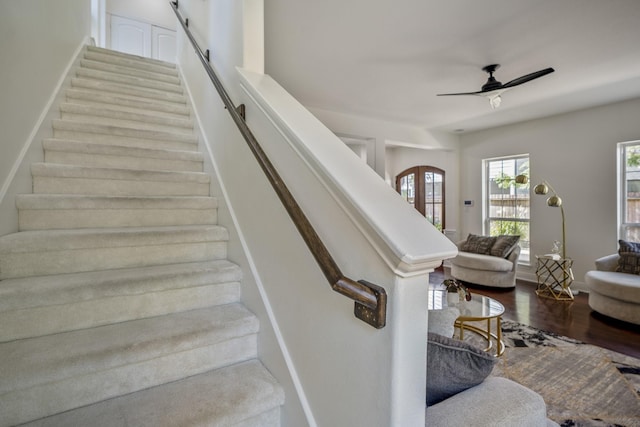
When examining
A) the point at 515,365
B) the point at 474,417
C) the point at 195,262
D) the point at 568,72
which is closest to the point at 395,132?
the point at 568,72

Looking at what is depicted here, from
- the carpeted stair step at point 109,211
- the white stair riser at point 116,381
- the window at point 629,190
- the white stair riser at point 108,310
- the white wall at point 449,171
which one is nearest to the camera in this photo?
the white stair riser at point 116,381

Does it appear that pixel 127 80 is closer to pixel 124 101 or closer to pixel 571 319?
pixel 124 101

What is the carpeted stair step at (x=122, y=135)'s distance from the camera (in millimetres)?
2201

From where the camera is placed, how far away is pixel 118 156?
7.19 feet

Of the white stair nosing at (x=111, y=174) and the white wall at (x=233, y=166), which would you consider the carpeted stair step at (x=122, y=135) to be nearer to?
the white wall at (x=233, y=166)

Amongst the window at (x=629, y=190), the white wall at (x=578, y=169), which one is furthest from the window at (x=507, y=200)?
the window at (x=629, y=190)

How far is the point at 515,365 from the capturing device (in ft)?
8.27

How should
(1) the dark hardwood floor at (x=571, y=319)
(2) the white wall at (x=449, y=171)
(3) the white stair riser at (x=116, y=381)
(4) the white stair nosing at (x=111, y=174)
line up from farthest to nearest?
1. (2) the white wall at (x=449, y=171)
2. (1) the dark hardwood floor at (x=571, y=319)
3. (4) the white stair nosing at (x=111, y=174)
4. (3) the white stair riser at (x=116, y=381)

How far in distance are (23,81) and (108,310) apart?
4.80 ft

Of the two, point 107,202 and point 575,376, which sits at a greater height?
point 107,202

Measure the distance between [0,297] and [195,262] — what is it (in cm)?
78

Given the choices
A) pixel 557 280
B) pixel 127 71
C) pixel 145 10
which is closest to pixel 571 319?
pixel 557 280

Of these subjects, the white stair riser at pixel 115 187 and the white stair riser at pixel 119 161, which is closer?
the white stair riser at pixel 115 187

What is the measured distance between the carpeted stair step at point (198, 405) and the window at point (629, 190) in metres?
5.63
